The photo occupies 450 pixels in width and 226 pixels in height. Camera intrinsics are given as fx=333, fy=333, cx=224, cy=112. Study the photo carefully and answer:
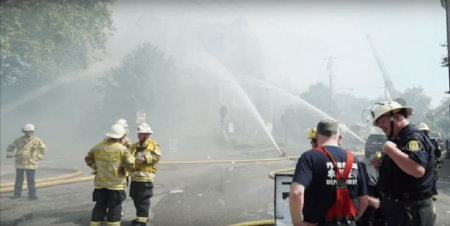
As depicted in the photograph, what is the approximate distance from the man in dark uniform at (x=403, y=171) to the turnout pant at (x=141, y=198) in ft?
12.0

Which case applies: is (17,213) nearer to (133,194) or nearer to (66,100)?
(133,194)

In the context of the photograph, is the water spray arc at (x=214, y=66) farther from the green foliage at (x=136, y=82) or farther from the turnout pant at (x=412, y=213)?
the turnout pant at (x=412, y=213)

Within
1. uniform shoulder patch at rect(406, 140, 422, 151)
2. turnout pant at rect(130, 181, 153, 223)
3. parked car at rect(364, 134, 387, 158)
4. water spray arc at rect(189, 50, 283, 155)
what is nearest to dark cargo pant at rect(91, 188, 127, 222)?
turnout pant at rect(130, 181, 153, 223)

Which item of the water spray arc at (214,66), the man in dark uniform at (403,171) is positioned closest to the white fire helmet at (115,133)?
the man in dark uniform at (403,171)

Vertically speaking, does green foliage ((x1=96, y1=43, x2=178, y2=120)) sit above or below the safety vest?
above

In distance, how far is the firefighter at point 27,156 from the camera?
7.30 meters

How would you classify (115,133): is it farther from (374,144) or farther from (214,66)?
(214,66)

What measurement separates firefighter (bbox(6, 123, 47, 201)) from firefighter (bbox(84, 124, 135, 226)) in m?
3.54

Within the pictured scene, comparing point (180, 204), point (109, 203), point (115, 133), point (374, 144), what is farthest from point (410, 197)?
point (374, 144)

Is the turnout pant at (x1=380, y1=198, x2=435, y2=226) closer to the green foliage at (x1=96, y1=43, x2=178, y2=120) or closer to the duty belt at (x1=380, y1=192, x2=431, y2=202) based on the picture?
the duty belt at (x1=380, y1=192, x2=431, y2=202)

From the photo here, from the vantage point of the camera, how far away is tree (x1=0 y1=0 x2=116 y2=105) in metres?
18.6

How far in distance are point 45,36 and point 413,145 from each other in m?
22.3

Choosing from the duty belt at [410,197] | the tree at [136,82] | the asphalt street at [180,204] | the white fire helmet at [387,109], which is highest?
the tree at [136,82]

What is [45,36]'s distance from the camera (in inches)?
803
